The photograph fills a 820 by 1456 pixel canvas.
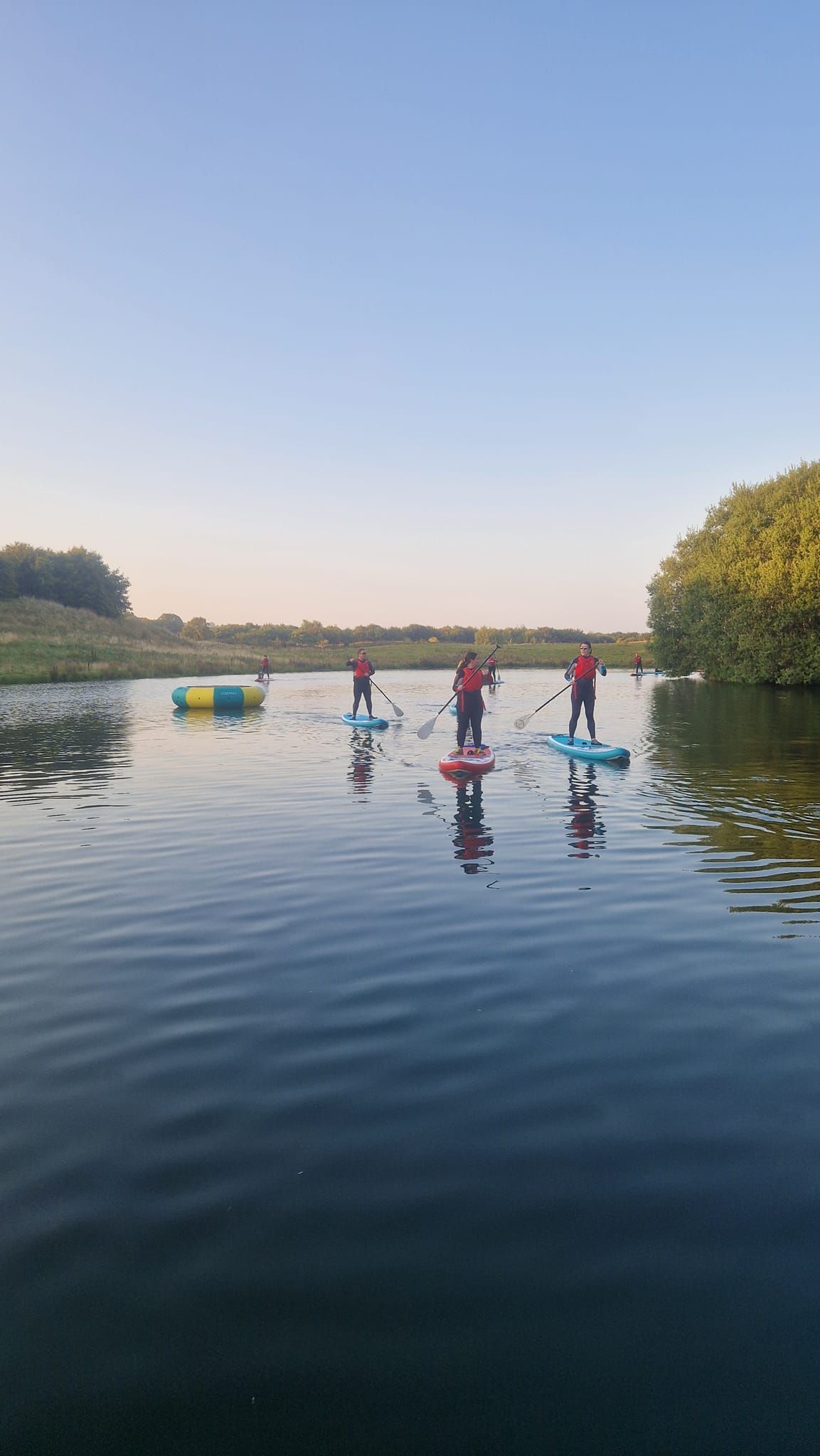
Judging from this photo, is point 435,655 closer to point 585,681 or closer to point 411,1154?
point 585,681

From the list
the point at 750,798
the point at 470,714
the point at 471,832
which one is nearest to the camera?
the point at 471,832

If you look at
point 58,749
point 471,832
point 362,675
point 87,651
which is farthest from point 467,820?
point 87,651

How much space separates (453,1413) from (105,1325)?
148 cm

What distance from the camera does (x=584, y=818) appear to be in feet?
48.3

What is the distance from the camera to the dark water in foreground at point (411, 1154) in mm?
3184

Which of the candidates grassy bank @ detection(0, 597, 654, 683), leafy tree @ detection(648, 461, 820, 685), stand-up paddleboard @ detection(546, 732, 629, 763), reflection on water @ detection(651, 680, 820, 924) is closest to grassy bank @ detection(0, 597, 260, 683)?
grassy bank @ detection(0, 597, 654, 683)

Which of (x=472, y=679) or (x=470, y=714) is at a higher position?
(x=472, y=679)

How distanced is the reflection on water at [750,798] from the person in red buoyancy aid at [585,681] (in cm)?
232

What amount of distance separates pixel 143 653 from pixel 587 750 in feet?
223

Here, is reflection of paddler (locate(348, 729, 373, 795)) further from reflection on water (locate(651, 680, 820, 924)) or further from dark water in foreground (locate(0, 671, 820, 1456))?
dark water in foreground (locate(0, 671, 820, 1456))

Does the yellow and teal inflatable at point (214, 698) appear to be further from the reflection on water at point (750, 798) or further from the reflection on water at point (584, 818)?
the reflection on water at point (584, 818)

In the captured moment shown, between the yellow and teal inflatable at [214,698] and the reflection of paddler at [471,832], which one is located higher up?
the yellow and teal inflatable at [214,698]

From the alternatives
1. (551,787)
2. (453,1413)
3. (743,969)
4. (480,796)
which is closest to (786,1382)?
(453,1413)

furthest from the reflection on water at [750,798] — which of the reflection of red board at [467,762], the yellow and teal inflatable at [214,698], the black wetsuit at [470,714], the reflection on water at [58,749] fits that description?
the yellow and teal inflatable at [214,698]
